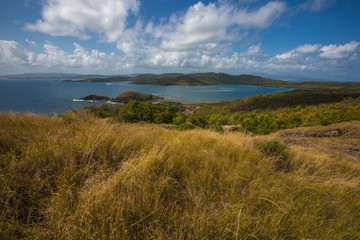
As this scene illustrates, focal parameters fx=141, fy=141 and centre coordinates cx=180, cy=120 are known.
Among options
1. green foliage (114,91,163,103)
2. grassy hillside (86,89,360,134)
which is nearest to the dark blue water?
grassy hillside (86,89,360,134)

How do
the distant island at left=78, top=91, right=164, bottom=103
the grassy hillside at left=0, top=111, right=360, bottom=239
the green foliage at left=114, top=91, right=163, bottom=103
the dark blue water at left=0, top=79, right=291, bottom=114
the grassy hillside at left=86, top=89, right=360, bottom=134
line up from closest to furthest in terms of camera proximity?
the grassy hillside at left=0, top=111, right=360, bottom=239 → the grassy hillside at left=86, top=89, right=360, bottom=134 → the dark blue water at left=0, top=79, right=291, bottom=114 → the distant island at left=78, top=91, right=164, bottom=103 → the green foliage at left=114, top=91, right=163, bottom=103

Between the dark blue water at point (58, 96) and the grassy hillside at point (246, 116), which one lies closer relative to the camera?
the grassy hillside at point (246, 116)

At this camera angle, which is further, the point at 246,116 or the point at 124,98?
the point at 124,98

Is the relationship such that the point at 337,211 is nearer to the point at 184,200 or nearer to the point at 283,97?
the point at 184,200

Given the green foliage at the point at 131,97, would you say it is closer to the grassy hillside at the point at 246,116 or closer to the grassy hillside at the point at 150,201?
the grassy hillside at the point at 246,116

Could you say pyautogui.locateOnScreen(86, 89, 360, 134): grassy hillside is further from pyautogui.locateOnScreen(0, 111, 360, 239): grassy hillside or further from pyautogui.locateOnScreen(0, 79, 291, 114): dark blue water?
pyautogui.locateOnScreen(0, 79, 291, 114): dark blue water

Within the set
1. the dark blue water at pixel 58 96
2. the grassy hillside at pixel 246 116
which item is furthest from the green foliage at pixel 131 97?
the grassy hillside at pixel 246 116

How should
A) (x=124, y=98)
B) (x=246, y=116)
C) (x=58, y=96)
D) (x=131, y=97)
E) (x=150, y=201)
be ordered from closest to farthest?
(x=150, y=201)
(x=246, y=116)
(x=58, y=96)
(x=124, y=98)
(x=131, y=97)

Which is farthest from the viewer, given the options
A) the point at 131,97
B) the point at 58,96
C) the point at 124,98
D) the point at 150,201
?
the point at 131,97

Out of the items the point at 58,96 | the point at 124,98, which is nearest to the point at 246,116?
the point at 124,98

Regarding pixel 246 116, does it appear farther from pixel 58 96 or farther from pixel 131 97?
pixel 58 96

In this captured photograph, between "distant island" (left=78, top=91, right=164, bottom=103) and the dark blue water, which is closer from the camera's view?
the dark blue water

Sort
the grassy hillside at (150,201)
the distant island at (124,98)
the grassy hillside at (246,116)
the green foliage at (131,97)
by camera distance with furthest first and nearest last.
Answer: the green foliage at (131,97), the distant island at (124,98), the grassy hillside at (246,116), the grassy hillside at (150,201)

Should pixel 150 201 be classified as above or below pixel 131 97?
above
